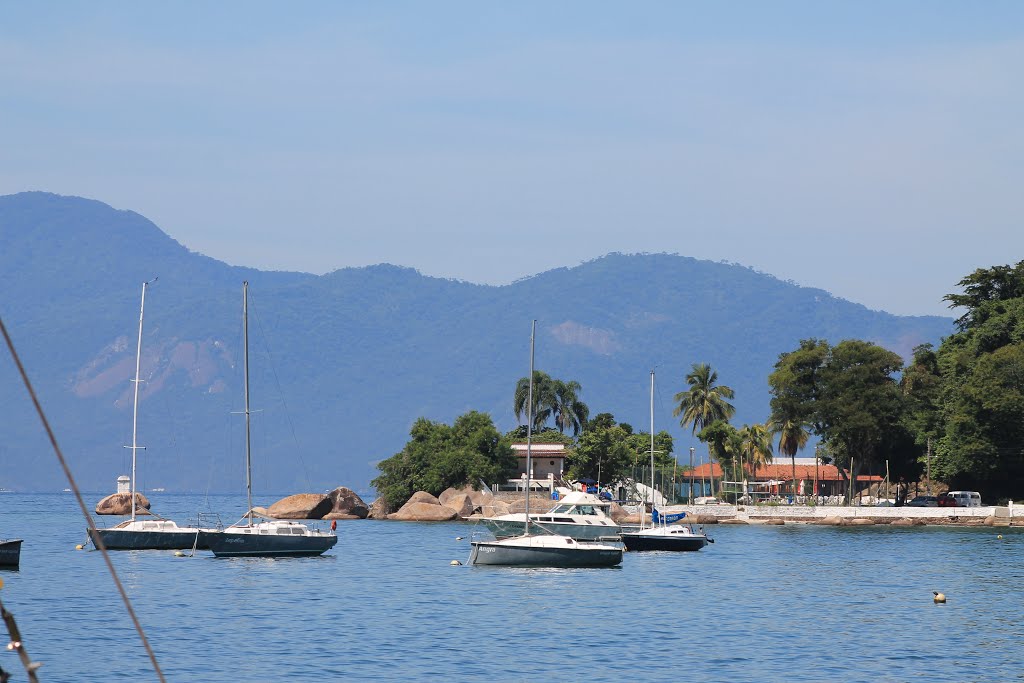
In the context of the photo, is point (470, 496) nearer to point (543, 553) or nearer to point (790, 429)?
point (790, 429)

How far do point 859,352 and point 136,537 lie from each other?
7859 centimetres

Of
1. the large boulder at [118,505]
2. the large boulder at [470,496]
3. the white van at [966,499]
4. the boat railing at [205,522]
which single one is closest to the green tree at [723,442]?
the white van at [966,499]

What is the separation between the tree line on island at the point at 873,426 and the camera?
387ft

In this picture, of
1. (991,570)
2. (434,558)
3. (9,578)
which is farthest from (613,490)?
(9,578)

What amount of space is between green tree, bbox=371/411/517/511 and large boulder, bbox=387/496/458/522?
2.91 metres

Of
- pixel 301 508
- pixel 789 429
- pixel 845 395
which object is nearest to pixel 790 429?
pixel 789 429

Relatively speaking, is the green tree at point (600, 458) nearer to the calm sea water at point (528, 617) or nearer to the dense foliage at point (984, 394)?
the dense foliage at point (984, 394)

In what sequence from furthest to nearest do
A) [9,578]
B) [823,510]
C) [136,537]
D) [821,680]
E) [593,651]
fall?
[823,510] → [136,537] → [9,578] → [593,651] → [821,680]

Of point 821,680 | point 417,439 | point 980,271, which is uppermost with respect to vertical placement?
point 980,271

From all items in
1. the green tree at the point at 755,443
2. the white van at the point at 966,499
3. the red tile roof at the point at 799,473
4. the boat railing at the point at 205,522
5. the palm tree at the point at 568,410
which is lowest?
the boat railing at the point at 205,522

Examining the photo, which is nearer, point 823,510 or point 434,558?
point 434,558

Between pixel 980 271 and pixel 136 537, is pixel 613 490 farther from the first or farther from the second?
pixel 136 537

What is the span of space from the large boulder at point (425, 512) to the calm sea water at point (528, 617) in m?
48.6

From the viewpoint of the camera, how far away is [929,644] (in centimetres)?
4409
